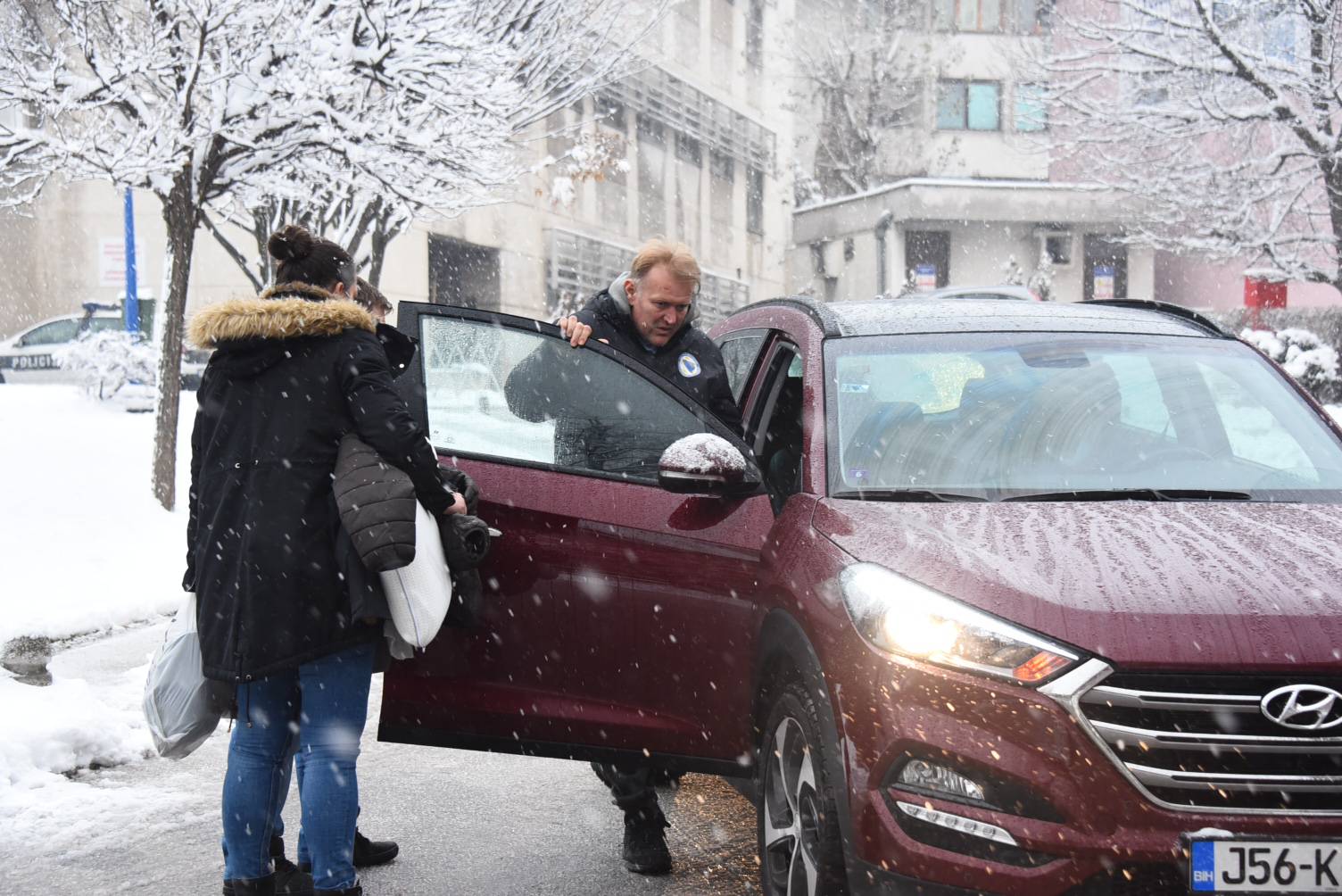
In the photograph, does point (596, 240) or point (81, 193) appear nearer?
point (81, 193)

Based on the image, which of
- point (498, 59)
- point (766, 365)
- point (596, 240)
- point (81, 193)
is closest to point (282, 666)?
point (766, 365)

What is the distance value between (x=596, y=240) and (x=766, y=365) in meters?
32.0

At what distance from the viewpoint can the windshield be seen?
3.81 meters

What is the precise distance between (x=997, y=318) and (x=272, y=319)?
2.30m

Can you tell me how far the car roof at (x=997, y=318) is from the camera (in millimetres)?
4453

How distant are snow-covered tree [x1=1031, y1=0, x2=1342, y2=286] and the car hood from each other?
1765 cm

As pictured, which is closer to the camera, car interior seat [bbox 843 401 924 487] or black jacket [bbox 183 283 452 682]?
black jacket [bbox 183 283 452 682]

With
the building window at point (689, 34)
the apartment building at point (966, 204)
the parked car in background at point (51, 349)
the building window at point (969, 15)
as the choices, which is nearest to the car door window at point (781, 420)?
the parked car in background at point (51, 349)

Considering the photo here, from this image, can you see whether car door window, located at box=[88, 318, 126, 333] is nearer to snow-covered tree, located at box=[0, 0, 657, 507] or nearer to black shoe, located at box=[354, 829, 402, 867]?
snow-covered tree, located at box=[0, 0, 657, 507]

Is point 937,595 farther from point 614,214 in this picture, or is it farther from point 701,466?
point 614,214

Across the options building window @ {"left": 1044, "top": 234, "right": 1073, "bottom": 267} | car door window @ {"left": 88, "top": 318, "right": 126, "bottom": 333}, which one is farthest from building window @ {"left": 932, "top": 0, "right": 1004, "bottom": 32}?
car door window @ {"left": 88, "top": 318, "right": 126, "bottom": 333}

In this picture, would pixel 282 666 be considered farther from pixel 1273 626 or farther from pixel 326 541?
pixel 1273 626

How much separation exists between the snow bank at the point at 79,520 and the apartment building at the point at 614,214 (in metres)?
5.88

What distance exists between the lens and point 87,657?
7418 millimetres
